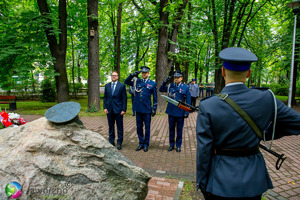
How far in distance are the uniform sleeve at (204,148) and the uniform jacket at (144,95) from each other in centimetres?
357

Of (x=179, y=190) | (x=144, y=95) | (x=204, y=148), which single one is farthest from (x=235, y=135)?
(x=144, y=95)

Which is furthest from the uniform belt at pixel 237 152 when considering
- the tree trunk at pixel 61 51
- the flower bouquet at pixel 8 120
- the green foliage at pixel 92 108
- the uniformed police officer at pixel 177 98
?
the tree trunk at pixel 61 51

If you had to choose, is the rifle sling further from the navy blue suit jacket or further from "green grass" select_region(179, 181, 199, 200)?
the navy blue suit jacket

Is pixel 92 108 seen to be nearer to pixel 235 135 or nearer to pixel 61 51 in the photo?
pixel 61 51

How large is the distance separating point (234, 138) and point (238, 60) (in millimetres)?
676

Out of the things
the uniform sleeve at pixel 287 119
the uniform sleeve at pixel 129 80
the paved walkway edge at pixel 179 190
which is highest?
the uniform sleeve at pixel 129 80

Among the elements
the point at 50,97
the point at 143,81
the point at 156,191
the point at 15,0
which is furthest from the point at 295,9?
the point at 50,97

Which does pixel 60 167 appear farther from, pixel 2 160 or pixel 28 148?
pixel 2 160

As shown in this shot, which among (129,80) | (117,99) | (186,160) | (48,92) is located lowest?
(186,160)

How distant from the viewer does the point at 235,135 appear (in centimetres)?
168

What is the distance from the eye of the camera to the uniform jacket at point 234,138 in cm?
166

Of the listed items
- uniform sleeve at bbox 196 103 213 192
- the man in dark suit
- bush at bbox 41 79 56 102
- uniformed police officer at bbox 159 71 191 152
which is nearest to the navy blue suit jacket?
the man in dark suit

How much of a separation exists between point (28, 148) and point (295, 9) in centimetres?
865

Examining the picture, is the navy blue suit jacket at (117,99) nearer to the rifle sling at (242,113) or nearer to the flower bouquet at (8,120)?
the flower bouquet at (8,120)
